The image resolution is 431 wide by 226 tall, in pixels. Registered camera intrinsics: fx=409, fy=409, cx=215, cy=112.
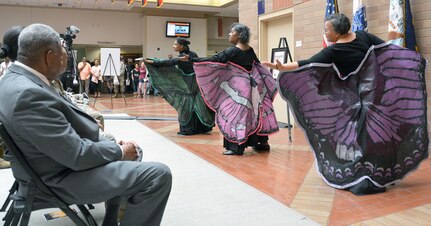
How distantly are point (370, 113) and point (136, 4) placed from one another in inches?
570

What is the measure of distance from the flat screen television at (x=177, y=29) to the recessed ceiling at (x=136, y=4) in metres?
0.68

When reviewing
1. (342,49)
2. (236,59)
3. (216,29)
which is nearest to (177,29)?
(216,29)

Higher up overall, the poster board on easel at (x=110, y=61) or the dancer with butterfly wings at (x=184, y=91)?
the poster board on easel at (x=110, y=61)

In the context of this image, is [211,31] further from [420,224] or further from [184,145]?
[420,224]

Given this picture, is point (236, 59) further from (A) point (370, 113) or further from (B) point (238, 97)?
(A) point (370, 113)

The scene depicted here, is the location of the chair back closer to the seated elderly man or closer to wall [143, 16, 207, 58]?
the seated elderly man

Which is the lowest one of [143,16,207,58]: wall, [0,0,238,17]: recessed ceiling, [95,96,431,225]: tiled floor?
[95,96,431,225]: tiled floor

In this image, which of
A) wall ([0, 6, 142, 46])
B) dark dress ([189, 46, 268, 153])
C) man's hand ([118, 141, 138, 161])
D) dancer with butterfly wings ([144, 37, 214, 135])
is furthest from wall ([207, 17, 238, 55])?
man's hand ([118, 141, 138, 161])

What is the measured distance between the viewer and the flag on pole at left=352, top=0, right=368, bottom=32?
5242 mm

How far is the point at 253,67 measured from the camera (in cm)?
482

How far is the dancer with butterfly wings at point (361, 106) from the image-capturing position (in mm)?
3123

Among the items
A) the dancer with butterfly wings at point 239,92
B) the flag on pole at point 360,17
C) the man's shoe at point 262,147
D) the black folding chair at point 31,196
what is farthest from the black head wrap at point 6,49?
the flag on pole at point 360,17

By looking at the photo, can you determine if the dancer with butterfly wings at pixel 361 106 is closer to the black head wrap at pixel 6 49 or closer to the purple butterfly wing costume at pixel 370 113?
the purple butterfly wing costume at pixel 370 113

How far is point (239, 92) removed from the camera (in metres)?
4.74
